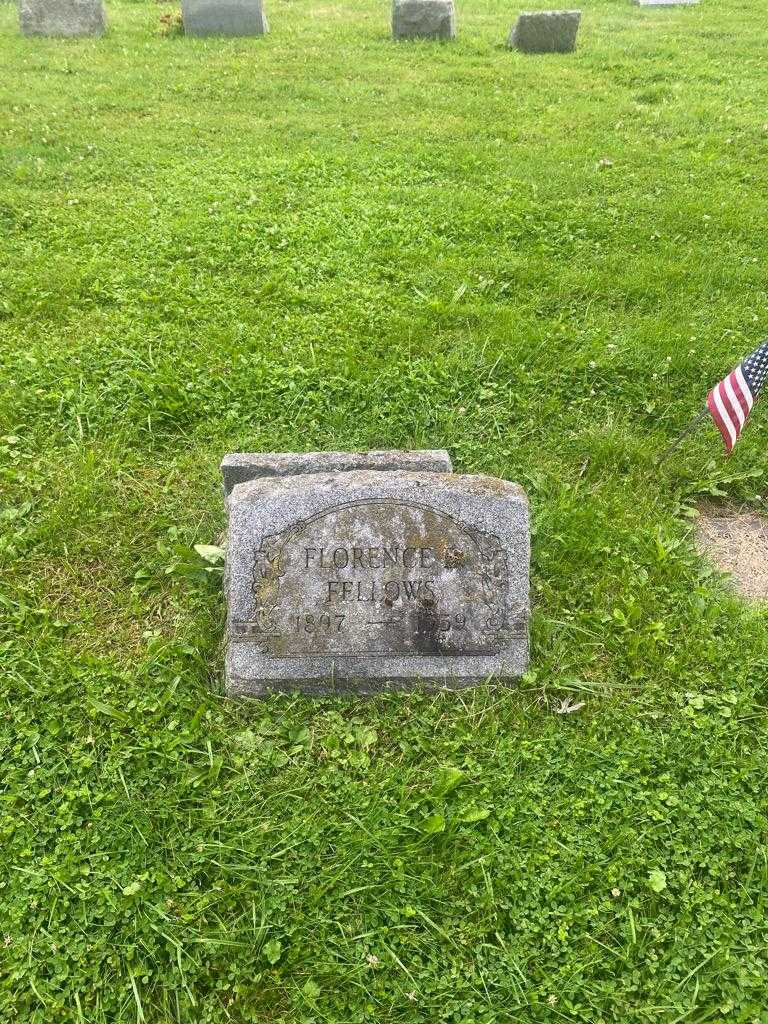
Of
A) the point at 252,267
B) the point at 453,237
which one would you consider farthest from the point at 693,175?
the point at 252,267

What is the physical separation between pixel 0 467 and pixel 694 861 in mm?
4310

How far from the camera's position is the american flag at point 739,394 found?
4035mm

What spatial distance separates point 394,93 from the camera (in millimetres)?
9766

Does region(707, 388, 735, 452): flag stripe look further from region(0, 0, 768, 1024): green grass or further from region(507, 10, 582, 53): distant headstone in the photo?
region(507, 10, 582, 53): distant headstone

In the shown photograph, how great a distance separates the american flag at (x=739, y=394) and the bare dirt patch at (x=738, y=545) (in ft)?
2.02

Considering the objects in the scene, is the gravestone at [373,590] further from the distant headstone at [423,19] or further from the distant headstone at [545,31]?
the distant headstone at [423,19]

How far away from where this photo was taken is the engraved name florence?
356 centimetres

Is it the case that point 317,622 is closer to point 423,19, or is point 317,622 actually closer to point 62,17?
point 423,19

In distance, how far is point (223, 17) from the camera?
37.7 feet

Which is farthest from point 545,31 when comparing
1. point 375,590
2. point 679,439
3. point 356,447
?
point 375,590

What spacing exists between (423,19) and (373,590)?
1110 cm

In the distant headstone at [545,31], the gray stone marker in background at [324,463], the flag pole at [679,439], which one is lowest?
the flag pole at [679,439]

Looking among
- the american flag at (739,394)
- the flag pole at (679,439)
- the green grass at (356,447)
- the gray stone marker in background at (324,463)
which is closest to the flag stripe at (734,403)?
the american flag at (739,394)

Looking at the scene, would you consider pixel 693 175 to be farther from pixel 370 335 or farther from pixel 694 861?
pixel 694 861
